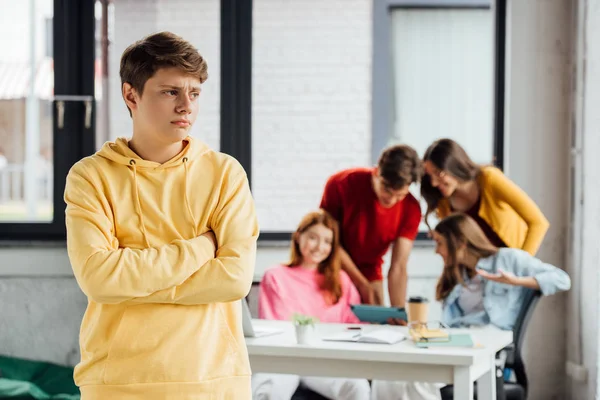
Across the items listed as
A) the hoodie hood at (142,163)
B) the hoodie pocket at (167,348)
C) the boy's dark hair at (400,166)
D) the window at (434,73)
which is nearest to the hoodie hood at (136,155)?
the hoodie hood at (142,163)

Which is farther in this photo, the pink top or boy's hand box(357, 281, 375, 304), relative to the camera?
boy's hand box(357, 281, 375, 304)

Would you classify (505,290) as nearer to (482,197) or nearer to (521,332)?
(521,332)

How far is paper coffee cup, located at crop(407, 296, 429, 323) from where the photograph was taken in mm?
3055

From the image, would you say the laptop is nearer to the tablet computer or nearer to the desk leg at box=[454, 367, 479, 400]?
the tablet computer

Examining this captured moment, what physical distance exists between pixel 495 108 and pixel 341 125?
91 centimetres

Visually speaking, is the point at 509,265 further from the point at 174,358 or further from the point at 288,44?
the point at 174,358

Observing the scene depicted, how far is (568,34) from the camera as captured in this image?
14.1 ft

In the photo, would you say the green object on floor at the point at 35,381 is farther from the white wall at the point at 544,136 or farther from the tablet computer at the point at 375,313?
the white wall at the point at 544,136

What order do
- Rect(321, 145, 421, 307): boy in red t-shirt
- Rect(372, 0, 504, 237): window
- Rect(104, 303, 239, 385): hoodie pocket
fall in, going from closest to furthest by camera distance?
Rect(104, 303, 239, 385): hoodie pocket, Rect(321, 145, 421, 307): boy in red t-shirt, Rect(372, 0, 504, 237): window

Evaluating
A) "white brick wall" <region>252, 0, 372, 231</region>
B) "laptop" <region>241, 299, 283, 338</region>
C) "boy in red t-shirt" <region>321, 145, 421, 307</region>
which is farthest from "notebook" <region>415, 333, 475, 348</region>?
"white brick wall" <region>252, 0, 372, 231</region>

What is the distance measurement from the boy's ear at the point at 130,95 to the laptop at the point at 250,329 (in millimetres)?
1279

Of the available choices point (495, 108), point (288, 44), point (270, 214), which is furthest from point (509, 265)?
point (288, 44)

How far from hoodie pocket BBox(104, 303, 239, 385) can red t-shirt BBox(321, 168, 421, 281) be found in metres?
2.41

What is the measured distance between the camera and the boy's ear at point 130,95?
1504 millimetres
